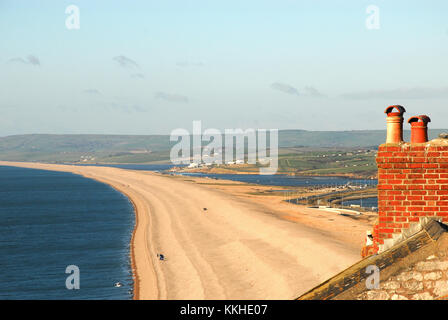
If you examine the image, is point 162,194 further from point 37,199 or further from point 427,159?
point 427,159

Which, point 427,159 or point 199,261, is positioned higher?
point 427,159

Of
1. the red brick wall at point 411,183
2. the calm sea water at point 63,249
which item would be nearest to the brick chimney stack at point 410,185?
the red brick wall at point 411,183

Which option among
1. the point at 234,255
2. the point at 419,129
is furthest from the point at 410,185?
the point at 234,255

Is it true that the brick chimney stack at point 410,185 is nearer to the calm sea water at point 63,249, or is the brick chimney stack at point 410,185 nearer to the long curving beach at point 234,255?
the long curving beach at point 234,255

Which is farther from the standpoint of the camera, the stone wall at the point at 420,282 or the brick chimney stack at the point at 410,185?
the brick chimney stack at the point at 410,185

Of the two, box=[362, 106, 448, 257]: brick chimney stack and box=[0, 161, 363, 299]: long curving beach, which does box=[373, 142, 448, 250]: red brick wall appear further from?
box=[0, 161, 363, 299]: long curving beach
